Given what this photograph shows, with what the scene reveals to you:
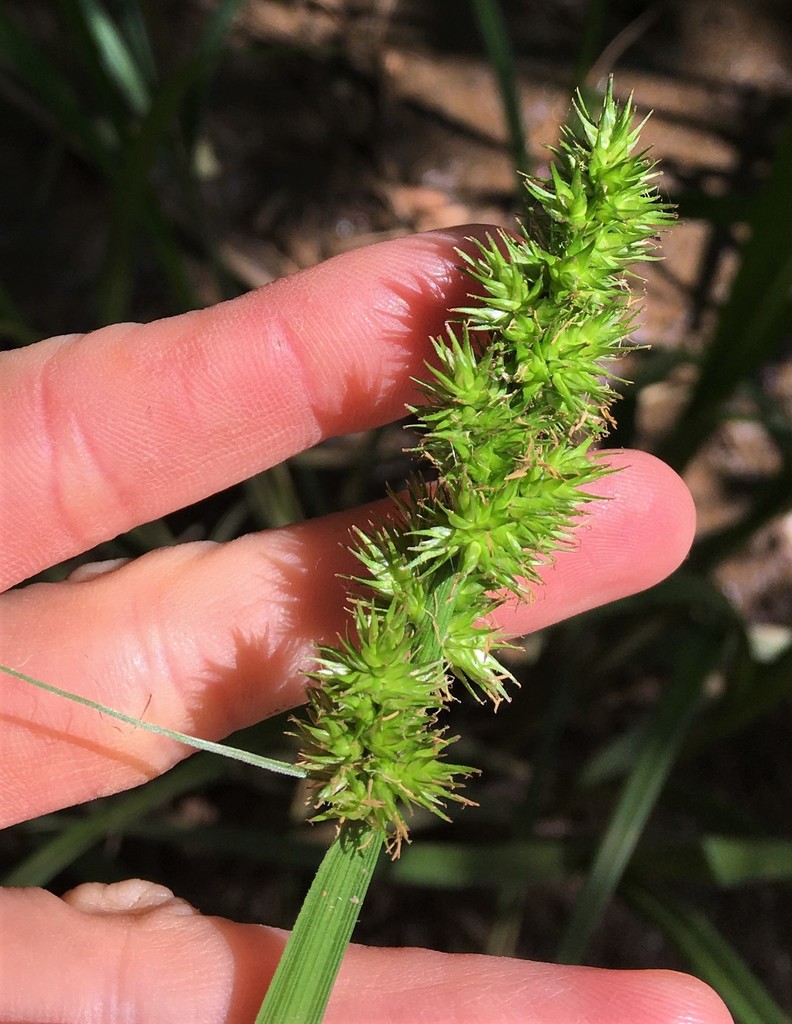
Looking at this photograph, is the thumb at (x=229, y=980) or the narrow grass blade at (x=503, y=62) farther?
the narrow grass blade at (x=503, y=62)

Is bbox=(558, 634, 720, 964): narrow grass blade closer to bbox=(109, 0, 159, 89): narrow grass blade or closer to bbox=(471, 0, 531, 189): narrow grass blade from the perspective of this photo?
bbox=(471, 0, 531, 189): narrow grass blade


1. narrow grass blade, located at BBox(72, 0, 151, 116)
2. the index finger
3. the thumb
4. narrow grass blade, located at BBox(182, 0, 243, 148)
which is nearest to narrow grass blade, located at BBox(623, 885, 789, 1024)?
the thumb

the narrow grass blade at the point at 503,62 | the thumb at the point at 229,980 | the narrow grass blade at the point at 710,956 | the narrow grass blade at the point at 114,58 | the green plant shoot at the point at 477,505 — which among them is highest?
the narrow grass blade at the point at 114,58

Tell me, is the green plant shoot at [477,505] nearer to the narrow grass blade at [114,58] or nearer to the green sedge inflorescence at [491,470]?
the green sedge inflorescence at [491,470]

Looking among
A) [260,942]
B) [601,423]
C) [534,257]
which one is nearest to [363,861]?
[260,942]

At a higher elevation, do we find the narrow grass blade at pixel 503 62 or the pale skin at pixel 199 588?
the narrow grass blade at pixel 503 62

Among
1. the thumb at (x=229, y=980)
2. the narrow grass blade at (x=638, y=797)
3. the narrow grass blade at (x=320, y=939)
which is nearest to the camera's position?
the narrow grass blade at (x=320, y=939)

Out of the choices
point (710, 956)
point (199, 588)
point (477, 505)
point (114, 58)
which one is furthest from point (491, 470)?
point (114, 58)

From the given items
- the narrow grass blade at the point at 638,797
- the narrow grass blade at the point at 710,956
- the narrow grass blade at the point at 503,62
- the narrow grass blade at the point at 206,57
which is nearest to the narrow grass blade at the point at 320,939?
the narrow grass blade at the point at 638,797

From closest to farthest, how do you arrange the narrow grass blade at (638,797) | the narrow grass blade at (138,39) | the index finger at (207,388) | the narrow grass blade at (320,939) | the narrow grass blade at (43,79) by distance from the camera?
1. the narrow grass blade at (320,939)
2. the index finger at (207,388)
3. the narrow grass blade at (638,797)
4. the narrow grass blade at (43,79)
5. the narrow grass blade at (138,39)
